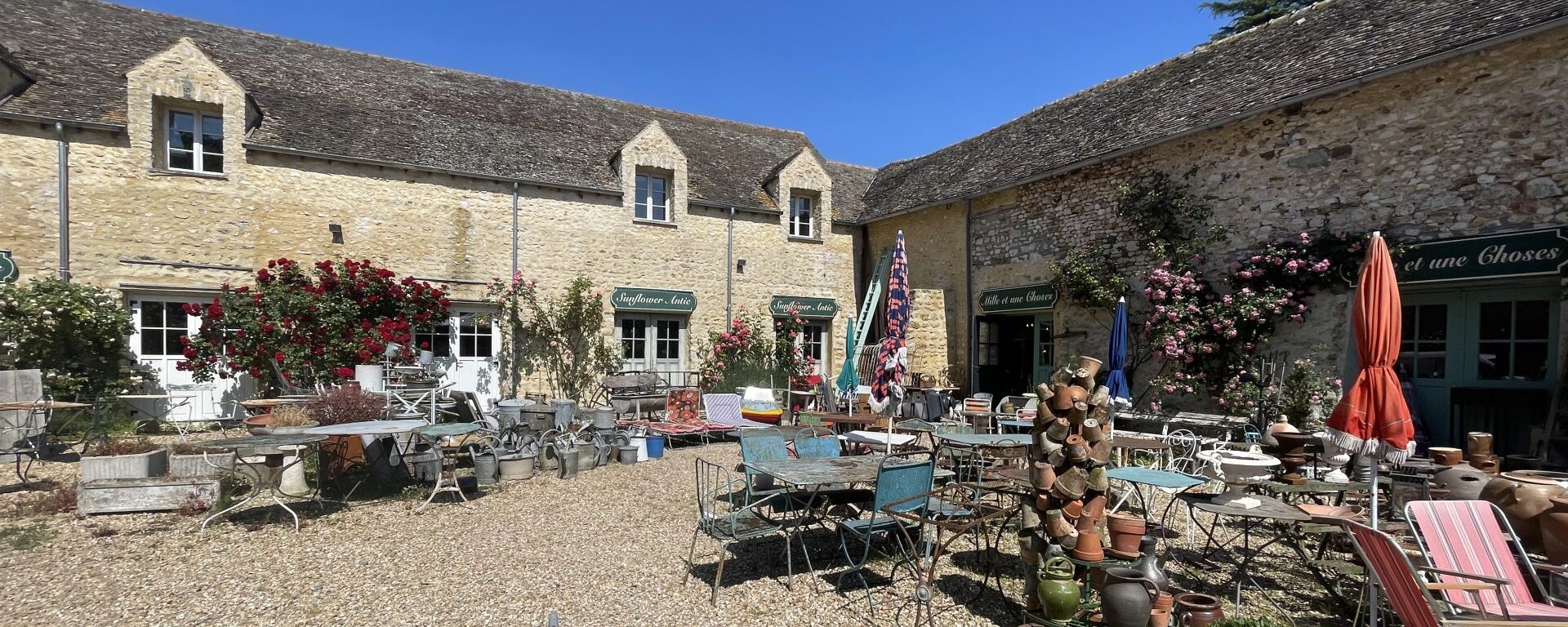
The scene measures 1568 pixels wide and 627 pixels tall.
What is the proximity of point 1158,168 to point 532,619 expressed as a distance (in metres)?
10.2

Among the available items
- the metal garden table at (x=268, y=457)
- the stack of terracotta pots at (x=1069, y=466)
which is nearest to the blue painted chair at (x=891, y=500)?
the stack of terracotta pots at (x=1069, y=466)

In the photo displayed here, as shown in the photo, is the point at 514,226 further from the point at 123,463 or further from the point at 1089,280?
the point at 1089,280

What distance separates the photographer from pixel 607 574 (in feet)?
15.5

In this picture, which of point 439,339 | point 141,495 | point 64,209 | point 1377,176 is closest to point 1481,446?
point 1377,176

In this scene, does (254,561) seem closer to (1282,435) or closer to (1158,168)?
(1282,435)

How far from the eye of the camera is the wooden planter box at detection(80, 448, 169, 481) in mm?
6352

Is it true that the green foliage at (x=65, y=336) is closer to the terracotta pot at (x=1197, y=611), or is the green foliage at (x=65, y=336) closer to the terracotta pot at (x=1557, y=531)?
the terracotta pot at (x=1197, y=611)

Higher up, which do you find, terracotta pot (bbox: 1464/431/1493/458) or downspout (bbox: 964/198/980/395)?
downspout (bbox: 964/198/980/395)

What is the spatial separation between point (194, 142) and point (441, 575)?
31.4 feet

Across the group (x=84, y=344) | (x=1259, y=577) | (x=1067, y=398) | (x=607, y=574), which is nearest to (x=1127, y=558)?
(x=1067, y=398)

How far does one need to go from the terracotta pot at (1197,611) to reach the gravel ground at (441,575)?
712 mm

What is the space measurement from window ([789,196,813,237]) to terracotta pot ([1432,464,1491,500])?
37.5 ft

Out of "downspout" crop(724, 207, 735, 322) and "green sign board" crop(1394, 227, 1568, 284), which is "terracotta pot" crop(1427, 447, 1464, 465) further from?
"downspout" crop(724, 207, 735, 322)

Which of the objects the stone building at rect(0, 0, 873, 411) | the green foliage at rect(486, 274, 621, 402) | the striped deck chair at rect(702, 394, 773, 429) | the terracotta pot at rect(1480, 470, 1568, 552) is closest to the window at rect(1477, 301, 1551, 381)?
the terracotta pot at rect(1480, 470, 1568, 552)
